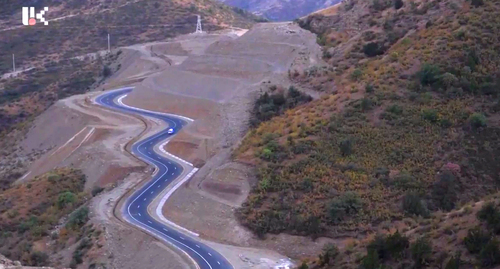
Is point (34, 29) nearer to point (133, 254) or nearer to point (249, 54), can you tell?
point (249, 54)

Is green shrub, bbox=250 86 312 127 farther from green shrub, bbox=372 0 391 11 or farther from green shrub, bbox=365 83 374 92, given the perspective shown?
green shrub, bbox=372 0 391 11

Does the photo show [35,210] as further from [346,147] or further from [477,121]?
[477,121]

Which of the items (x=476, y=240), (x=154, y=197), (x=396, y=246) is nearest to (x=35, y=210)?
(x=154, y=197)

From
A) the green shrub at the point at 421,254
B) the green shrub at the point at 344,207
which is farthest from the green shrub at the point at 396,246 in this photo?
the green shrub at the point at 344,207

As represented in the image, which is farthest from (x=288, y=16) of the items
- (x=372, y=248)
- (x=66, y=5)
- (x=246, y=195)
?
(x=372, y=248)

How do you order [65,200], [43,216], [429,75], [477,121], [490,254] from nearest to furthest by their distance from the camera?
[490,254] < [477,121] < [429,75] < [43,216] < [65,200]

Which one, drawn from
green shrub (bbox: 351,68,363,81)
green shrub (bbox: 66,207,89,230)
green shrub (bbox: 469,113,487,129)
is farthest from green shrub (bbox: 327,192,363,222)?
green shrub (bbox: 351,68,363,81)
